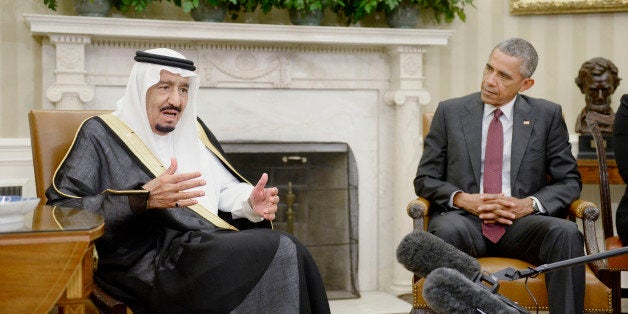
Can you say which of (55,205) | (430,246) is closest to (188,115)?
(55,205)

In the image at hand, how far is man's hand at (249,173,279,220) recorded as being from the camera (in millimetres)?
2779

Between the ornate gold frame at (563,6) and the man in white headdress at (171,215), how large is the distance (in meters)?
2.82

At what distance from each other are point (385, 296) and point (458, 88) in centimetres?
152

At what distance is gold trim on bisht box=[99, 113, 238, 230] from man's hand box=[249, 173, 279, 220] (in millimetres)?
161

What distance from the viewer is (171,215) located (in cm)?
277

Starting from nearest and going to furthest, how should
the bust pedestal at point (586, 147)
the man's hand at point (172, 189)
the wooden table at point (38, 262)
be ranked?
the wooden table at point (38, 262), the man's hand at point (172, 189), the bust pedestal at point (586, 147)

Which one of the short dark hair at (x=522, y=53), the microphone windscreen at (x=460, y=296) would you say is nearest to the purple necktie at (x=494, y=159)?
the short dark hair at (x=522, y=53)

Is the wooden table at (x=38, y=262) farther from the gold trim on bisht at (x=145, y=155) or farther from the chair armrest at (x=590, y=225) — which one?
the chair armrest at (x=590, y=225)

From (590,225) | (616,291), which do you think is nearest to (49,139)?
(590,225)

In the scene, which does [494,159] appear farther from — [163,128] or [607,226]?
[163,128]

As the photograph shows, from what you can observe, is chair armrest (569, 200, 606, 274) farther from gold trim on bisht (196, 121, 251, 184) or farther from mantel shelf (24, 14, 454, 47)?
mantel shelf (24, 14, 454, 47)

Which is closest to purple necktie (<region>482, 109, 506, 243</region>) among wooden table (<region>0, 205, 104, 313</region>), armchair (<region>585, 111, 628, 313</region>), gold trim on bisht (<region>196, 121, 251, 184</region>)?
armchair (<region>585, 111, 628, 313</region>)

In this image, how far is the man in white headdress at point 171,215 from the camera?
247cm

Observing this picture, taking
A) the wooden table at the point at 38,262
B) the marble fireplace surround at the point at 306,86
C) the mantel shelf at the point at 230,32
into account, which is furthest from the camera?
the marble fireplace surround at the point at 306,86
